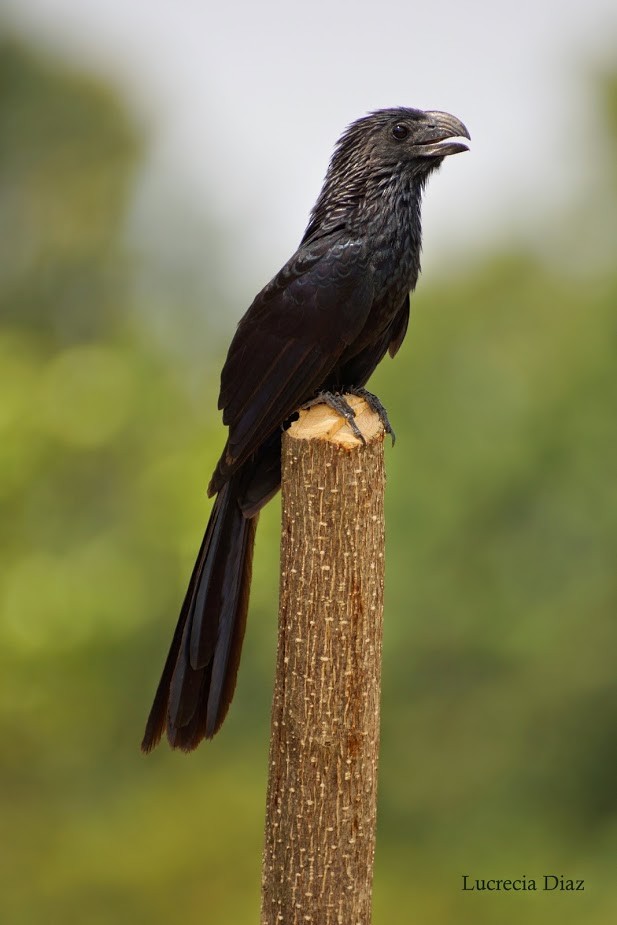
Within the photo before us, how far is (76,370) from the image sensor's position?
773 cm

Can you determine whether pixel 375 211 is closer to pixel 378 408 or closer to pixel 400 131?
pixel 400 131

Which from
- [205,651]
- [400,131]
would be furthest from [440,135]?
[205,651]

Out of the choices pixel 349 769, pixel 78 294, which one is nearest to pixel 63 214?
pixel 78 294

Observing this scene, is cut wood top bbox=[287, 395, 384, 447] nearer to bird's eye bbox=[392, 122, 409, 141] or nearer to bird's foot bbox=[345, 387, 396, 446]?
bird's foot bbox=[345, 387, 396, 446]

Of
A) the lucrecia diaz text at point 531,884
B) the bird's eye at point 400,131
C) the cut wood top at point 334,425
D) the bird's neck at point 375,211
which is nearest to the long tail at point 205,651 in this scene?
the cut wood top at point 334,425

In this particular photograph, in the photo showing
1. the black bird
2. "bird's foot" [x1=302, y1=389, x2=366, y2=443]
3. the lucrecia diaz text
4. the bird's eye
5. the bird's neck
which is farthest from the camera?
the lucrecia diaz text

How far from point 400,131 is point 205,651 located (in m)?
1.65

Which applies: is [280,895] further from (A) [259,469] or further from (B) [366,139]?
(B) [366,139]

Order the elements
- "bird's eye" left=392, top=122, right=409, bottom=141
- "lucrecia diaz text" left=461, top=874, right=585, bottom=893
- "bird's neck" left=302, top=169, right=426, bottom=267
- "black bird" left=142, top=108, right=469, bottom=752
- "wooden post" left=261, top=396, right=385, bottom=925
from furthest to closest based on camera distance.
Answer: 1. "lucrecia diaz text" left=461, top=874, right=585, bottom=893
2. "bird's eye" left=392, top=122, right=409, bottom=141
3. "bird's neck" left=302, top=169, right=426, bottom=267
4. "black bird" left=142, top=108, right=469, bottom=752
5. "wooden post" left=261, top=396, right=385, bottom=925

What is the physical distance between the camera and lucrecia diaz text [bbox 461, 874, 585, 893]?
584cm

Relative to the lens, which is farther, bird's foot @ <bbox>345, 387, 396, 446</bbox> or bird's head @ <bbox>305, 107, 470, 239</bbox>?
bird's head @ <bbox>305, 107, 470, 239</bbox>

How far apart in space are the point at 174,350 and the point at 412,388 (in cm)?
178

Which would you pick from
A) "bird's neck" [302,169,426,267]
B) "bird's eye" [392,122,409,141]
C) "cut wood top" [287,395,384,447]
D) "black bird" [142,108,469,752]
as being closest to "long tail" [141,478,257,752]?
"black bird" [142,108,469,752]

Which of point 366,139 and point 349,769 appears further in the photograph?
point 366,139
